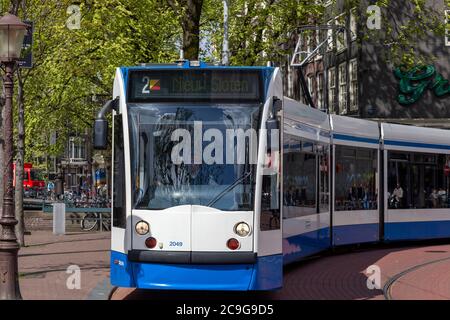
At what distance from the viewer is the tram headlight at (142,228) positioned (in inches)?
407

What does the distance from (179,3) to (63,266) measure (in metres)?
8.18

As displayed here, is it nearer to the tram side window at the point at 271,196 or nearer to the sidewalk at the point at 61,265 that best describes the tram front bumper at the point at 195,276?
the tram side window at the point at 271,196

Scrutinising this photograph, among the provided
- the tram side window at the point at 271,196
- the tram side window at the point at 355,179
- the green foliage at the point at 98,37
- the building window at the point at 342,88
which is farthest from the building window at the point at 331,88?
the tram side window at the point at 271,196

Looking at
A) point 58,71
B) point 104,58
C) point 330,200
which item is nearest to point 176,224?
point 330,200

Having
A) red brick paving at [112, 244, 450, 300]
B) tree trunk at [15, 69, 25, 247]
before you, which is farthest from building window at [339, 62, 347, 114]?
tree trunk at [15, 69, 25, 247]

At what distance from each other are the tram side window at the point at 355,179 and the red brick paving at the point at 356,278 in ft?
A: 3.76

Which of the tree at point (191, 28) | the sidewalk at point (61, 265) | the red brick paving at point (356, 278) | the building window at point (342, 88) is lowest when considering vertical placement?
the red brick paving at point (356, 278)

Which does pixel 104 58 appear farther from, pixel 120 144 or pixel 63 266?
pixel 120 144

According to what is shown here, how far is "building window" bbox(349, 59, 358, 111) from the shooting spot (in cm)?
3815

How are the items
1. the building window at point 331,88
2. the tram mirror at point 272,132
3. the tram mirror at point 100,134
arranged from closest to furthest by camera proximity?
the tram mirror at point 100,134, the tram mirror at point 272,132, the building window at point 331,88

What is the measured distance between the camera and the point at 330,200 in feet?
57.9

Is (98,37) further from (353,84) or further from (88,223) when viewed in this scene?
(353,84)

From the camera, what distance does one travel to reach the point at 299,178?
14758 millimetres

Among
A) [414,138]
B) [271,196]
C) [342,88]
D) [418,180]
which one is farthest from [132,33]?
[342,88]
